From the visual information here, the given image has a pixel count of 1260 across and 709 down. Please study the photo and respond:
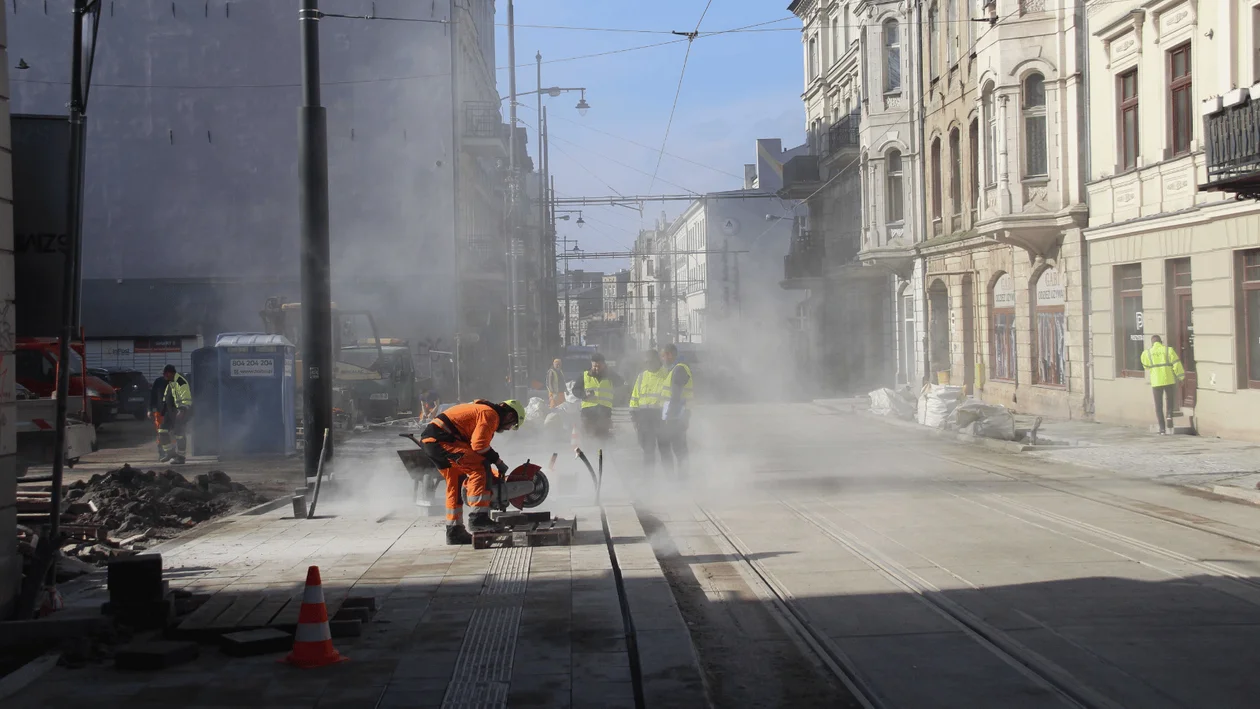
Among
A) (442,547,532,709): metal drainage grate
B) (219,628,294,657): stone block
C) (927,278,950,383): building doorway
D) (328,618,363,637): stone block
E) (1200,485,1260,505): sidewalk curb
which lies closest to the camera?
(442,547,532,709): metal drainage grate

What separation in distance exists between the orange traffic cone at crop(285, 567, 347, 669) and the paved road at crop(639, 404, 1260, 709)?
76.3 inches

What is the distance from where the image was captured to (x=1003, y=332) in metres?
27.7

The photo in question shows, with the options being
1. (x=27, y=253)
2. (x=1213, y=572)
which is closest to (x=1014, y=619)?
(x=1213, y=572)

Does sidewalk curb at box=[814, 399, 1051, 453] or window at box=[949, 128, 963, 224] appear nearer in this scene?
sidewalk curb at box=[814, 399, 1051, 453]

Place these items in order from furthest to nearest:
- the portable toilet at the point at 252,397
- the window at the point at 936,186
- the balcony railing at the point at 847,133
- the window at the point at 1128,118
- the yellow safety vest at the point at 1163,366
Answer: the balcony railing at the point at 847,133 → the window at the point at 936,186 → the window at the point at 1128,118 → the portable toilet at the point at 252,397 → the yellow safety vest at the point at 1163,366

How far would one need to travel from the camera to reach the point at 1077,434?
20281mm

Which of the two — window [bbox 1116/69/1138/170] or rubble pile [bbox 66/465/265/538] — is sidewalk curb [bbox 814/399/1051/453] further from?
rubble pile [bbox 66/465/265/538]

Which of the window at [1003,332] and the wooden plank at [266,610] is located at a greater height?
the window at [1003,332]

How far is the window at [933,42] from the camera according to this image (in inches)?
1224

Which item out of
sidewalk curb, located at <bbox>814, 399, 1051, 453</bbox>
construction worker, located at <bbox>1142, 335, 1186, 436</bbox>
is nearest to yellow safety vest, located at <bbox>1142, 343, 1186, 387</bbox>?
construction worker, located at <bbox>1142, 335, 1186, 436</bbox>

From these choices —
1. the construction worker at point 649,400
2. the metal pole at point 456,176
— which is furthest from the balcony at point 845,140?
Answer: the construction worker at point 649,400

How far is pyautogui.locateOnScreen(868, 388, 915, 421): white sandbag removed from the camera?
86.1 feet

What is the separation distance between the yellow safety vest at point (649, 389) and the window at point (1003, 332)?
14708mm

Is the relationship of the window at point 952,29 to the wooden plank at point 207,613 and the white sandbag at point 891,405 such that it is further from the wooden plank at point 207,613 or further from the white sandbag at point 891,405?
the wooden plank at point 207,613
